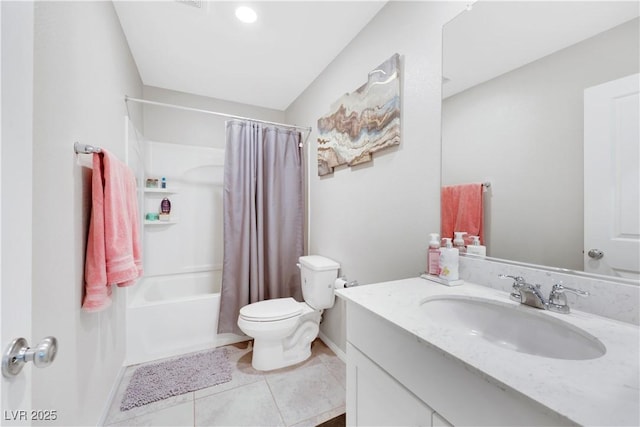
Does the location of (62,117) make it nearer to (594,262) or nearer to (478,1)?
(478,1)

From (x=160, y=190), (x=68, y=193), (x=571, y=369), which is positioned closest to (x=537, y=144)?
(x=571, y=369)

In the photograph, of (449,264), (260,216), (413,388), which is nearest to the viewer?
(413,388)

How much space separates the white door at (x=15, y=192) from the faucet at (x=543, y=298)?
4.08 ft

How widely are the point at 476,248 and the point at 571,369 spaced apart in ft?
2.01

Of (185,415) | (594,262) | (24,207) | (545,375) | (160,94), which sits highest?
(160,94)

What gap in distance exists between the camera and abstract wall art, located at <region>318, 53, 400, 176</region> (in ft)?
4.48

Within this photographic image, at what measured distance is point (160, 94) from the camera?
2.44 meters

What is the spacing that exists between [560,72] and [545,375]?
922 millimetres

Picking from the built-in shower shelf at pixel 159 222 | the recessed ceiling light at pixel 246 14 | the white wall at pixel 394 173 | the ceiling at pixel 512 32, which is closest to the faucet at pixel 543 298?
the white wall at pixel 394 173

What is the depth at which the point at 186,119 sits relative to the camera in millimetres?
2537

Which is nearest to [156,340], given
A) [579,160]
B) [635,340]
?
[635,340]

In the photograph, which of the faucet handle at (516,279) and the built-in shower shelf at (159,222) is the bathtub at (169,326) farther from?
the faucet handle at (516,279)

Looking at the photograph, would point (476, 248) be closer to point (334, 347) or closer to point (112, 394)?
point (334, 347)

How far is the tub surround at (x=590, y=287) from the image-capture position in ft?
2.22
